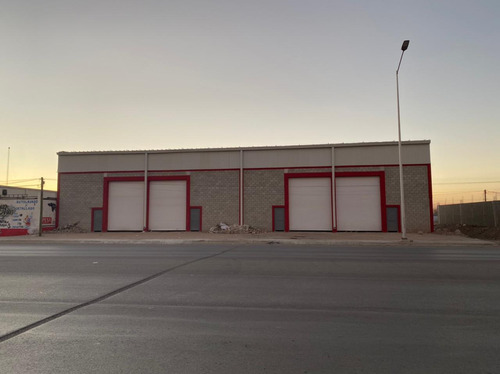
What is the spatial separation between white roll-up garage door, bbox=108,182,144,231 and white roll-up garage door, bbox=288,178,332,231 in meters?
13.4

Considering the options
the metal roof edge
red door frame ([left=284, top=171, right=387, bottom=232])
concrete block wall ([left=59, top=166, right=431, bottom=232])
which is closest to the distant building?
concrete block wall ([left=59, top=166, right=431, bottom=232])

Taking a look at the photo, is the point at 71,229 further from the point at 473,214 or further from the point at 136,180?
the point at 473,214

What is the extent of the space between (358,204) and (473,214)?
10917 millimetres

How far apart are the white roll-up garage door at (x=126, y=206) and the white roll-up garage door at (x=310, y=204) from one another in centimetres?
1338

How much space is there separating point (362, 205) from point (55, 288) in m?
24.8

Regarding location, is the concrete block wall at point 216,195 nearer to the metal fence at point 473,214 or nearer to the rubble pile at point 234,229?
the rubble pile at point 234,229

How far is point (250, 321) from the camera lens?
5230mm

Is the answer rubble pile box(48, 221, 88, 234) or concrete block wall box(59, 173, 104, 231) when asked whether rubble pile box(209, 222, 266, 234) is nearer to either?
concrete block wall box(59, 173, 104, 231)

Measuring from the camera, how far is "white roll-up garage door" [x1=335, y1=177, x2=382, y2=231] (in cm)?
2822

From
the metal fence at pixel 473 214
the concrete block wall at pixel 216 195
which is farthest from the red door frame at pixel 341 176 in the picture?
the metal fence at pixel 473 214

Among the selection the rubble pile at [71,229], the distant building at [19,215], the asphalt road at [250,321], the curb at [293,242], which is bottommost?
the curb at [293,242]

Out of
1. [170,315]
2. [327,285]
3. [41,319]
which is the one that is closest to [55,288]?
[41,319]

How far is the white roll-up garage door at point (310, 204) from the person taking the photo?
2891 centimetres

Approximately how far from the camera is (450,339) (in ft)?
14.7
